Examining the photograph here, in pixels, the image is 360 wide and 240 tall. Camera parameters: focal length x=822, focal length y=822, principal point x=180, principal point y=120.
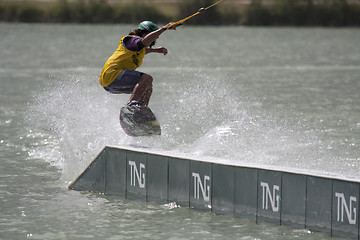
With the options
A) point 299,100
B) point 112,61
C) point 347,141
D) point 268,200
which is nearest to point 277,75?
point 299,100

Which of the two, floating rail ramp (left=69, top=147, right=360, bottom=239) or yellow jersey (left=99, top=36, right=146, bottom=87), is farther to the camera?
yellow jersey (left=99, top=36, right=146, bottom=87)

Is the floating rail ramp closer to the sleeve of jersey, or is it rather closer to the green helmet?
the sleeve of jersey

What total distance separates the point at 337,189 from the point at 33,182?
4.21 m

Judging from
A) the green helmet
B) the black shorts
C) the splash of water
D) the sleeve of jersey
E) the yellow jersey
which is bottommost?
the splash of water

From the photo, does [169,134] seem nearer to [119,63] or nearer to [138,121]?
[138,121]

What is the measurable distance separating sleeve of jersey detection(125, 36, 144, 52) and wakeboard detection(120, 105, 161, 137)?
723 mm

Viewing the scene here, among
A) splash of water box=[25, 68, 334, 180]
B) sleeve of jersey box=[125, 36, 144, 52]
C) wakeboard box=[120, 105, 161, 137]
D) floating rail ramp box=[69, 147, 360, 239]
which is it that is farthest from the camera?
splash of water box=[25, 68, 334, 180]

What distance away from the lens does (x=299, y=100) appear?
19.4 metres

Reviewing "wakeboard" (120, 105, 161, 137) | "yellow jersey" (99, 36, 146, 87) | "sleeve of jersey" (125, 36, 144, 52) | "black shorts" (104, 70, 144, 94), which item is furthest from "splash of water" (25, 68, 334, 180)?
"sleeve of jersey" (125, 36, 144, 52)

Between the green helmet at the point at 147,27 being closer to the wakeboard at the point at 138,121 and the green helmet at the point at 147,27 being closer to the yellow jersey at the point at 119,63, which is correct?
the yellow jersey at the point at 119,63

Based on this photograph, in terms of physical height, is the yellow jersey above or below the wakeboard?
above

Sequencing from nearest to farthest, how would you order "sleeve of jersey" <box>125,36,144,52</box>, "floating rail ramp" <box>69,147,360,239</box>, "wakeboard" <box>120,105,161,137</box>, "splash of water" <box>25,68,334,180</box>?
"floating rail ramp" <box>69,147,360,239</box> < "sleeve of jersey" <box>125,36,144,52</box> < "wakeboard" <box>120,105,161,137</box> < "splash of water" <box>25,68,334,180</box>

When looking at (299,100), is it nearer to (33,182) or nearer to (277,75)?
(277,75)

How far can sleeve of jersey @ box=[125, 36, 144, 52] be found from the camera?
33.2 ft
